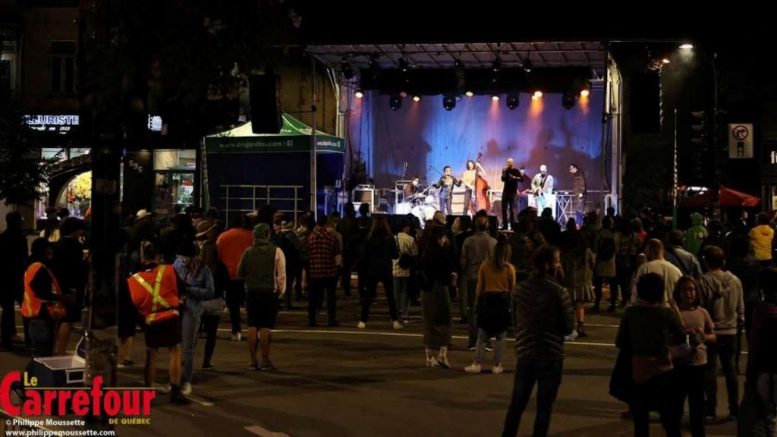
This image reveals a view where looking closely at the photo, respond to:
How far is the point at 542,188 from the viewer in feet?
96.7

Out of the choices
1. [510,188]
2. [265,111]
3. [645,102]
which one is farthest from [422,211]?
[645,102]

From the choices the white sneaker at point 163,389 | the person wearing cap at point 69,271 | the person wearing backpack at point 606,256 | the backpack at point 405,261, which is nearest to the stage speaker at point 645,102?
the person wearing backpack at point 606,256

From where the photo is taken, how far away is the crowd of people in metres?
7.57

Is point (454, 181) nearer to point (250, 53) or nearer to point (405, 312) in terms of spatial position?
point (405, 312)

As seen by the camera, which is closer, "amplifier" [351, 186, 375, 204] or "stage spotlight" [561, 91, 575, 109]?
"stage spotlight" [561, 91, 575, 109]

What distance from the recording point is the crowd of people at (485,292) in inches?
298

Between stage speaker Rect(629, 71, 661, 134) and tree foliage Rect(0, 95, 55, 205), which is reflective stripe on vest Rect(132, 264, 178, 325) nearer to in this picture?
stage speaker Rect(629, 71, 661, 134)

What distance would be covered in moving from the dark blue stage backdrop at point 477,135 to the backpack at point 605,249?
11.7 metres

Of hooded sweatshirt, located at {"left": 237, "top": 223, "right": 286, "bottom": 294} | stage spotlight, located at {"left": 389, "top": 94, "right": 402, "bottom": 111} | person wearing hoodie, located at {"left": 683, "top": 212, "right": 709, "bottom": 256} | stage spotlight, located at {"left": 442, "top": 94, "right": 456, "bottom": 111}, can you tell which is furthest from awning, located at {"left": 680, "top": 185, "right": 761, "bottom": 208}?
hooded sweatshirt, located at {"left": 237, "top": 223, "right": 286, "bottom": 294}

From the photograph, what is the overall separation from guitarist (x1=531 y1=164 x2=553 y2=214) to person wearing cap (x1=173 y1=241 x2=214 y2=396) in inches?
774

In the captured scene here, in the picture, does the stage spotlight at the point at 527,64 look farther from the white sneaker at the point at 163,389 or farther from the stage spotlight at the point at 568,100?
the white sneaker at the point at 163,389

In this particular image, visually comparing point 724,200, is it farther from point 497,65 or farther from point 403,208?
point 403,208

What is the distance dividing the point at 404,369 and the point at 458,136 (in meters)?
20.0

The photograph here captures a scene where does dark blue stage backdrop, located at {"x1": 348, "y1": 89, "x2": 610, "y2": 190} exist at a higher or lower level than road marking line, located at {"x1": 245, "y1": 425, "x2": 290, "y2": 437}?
higher
